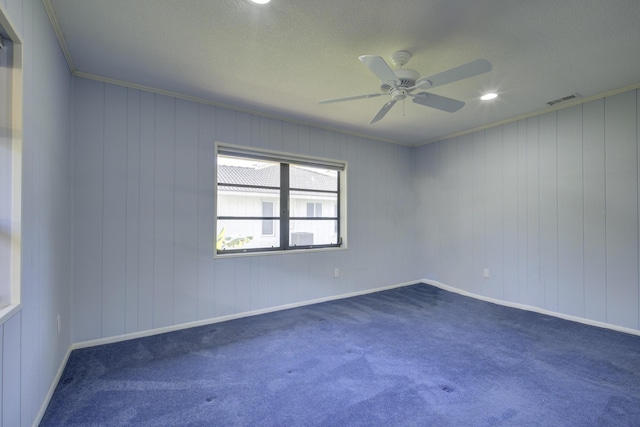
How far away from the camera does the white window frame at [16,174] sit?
1.37 meters

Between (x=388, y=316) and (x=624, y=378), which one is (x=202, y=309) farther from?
(x=624, y=378)

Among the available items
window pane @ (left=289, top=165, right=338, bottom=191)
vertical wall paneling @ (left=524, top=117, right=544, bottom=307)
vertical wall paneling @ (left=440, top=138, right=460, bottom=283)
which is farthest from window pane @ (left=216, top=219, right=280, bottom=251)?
vertical wall paneling @ (left=524, top=117, right=544, bottom=307)

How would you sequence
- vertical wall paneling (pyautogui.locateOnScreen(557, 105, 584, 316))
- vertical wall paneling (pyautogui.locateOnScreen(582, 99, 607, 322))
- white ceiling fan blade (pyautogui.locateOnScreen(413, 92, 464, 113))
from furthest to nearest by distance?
vertical wall paneling (pyautogui.locateOnScreen(557, 105, 584, 316)), vertical wall paneling (pyautogui.locateOnScreen(582, 99, 607, 322)), white ceiling fan blade (pyautogui.locateOnScreen(413, 92, 464, 113))

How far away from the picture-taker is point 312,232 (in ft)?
13.7

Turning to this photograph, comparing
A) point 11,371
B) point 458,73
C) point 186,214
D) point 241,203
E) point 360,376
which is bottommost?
point 360,376

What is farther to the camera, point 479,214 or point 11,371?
point 479,214

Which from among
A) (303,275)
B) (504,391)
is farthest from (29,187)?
(504,391)

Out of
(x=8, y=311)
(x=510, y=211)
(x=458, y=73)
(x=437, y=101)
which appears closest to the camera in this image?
(x=8, y=311)

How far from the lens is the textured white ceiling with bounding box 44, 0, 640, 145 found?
1809mm

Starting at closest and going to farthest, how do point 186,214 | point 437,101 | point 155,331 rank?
point 437,101
point 155,331
point 186,214

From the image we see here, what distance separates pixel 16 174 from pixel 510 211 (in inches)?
188

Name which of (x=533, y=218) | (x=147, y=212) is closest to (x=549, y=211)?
(x=533, y=218)

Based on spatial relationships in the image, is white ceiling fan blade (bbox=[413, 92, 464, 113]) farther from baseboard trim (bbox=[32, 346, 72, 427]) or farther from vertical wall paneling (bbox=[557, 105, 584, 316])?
baseboard trim (bbox=[32, 346, 72, 427])

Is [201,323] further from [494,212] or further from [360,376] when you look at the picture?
[494,212]
